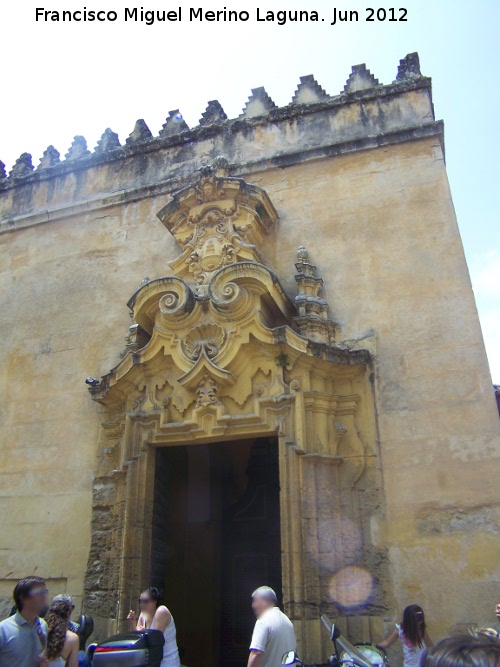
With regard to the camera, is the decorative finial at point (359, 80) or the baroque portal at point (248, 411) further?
the decorative finial at point (359, 80)

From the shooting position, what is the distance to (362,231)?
7.30 meters

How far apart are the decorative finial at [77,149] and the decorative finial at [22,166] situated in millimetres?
828

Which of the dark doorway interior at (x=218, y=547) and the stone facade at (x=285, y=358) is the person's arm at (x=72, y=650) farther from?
the dark doorway interior at (x=218, y=547)

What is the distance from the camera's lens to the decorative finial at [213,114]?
29.9ft

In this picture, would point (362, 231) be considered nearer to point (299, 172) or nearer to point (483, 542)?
point (299, 172)

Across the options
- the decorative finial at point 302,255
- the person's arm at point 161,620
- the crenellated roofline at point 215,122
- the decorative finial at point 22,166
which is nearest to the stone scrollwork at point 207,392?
the decorative finial at point 302,255

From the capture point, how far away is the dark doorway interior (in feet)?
26.5

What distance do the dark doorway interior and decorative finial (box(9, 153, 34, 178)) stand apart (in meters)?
5.76

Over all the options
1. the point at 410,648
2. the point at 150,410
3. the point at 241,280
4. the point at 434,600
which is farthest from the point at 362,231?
the point at 410,648

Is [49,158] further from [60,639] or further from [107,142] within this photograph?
[60,639]

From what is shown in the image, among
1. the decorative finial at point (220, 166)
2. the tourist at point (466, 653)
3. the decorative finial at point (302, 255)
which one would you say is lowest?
the tourist at point (466, 653)

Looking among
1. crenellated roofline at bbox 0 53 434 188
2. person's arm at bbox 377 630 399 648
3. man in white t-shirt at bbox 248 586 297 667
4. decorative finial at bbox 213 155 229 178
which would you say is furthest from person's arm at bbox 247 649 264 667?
crenellated roofline at bbox 0 53 434 188

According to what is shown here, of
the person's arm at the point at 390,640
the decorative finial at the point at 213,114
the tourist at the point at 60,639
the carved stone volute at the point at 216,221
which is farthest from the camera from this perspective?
the decorative finial at the point at 213,114

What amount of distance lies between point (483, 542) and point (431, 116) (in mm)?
5245
